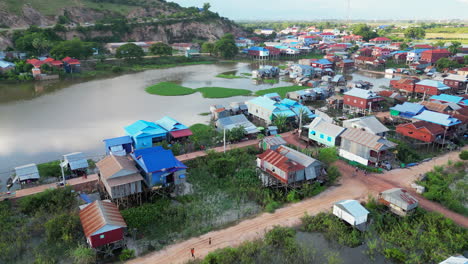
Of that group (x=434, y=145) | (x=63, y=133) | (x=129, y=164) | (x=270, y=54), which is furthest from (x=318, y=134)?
(x=270, y=54)

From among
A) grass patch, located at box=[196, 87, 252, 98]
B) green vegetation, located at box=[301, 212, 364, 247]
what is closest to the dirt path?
green vegetation, located at box=[301, 212, 364, 247]

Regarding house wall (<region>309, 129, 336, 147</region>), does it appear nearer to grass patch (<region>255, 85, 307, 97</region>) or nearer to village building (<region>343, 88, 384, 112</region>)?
village building (<region>343, 88, 384, 112</region>)

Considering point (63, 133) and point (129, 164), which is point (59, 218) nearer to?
point (129, 164)

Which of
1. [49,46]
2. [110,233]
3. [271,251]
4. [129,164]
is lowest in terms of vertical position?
[271,251]

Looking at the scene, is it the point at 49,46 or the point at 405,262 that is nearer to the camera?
the point at 405,262

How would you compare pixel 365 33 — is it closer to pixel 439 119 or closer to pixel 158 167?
pixel 439 119

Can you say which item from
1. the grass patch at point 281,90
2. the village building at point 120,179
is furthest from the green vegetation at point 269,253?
the grass patch at point 281,90

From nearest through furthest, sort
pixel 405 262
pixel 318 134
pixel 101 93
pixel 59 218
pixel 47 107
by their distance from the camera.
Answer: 1. pixel 405 262
2. pixel 59 218
3. pixel 318 134
4. pixel 47 107
5. pixel 101 93
